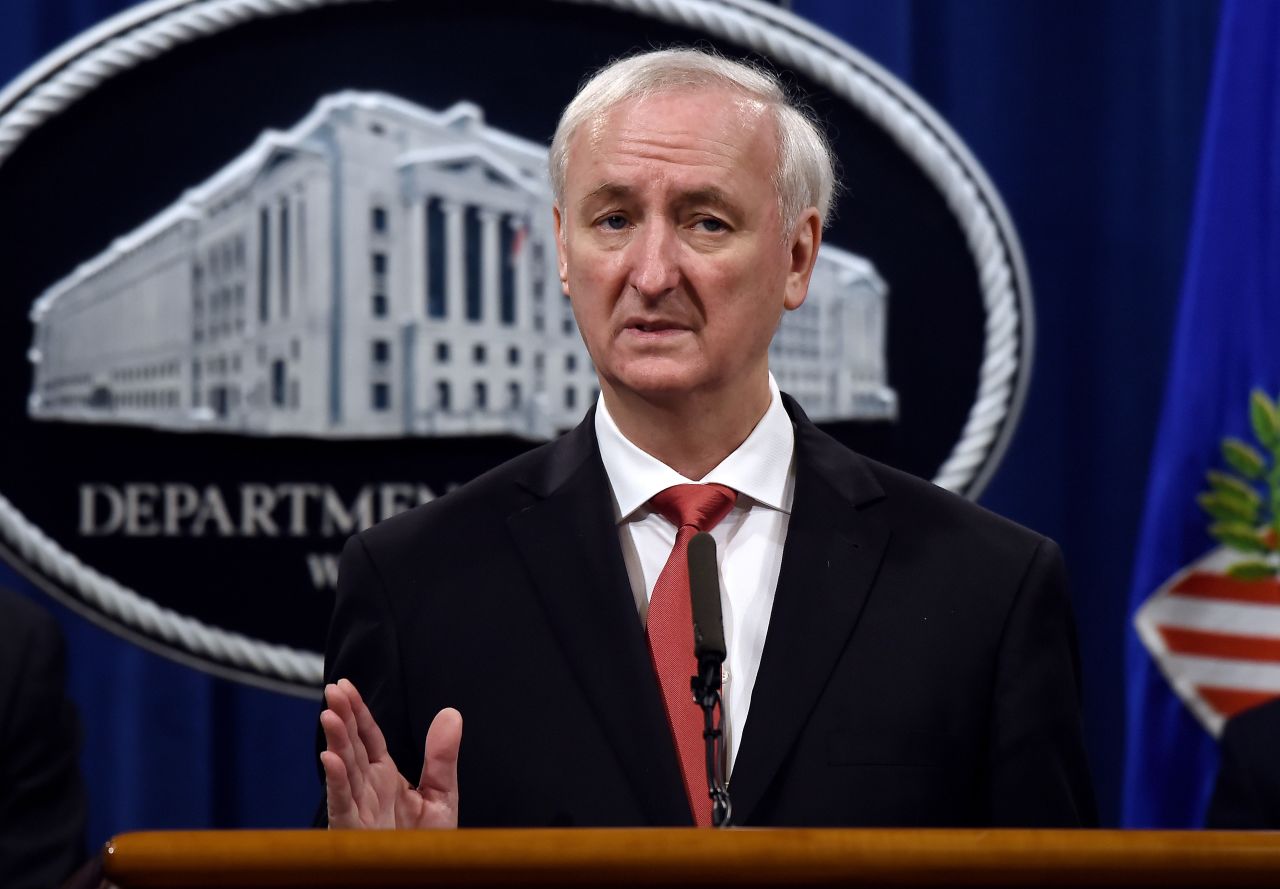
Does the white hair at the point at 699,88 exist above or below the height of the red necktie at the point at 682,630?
above

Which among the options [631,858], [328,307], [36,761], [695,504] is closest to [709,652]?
[631,858]

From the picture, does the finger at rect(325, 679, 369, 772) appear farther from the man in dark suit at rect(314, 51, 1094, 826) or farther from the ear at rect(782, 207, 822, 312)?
the ear at rect(782, 207, 822, 312)

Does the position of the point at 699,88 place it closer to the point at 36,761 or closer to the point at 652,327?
the point at 652,327

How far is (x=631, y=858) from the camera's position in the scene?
774 millimetres

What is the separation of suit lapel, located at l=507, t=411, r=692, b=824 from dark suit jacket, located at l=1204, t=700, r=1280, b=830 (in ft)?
3.15

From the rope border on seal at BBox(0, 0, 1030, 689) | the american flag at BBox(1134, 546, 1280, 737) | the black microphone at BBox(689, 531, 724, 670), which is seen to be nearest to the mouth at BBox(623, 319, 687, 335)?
the black microphone at BBox(689, 531, 724, 670)

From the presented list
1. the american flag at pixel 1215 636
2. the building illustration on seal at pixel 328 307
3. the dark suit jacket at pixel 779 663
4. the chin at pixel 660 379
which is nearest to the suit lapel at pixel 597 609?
the dark suit jacket at pixel 779 663

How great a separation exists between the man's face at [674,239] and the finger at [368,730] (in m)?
0.37

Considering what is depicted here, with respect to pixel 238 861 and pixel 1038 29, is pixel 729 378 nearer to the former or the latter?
pixel 238 861

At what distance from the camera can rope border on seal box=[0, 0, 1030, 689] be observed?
7.34 feet

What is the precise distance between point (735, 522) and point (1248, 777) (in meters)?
0.91

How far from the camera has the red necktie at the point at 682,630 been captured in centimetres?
122

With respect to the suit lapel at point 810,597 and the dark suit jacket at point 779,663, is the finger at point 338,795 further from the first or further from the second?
the suit lapel at point 810,597

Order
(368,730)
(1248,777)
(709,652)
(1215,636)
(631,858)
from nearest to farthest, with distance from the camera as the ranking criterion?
(631,858), (709,652), (368,730), (1248,777), (1215,636)
